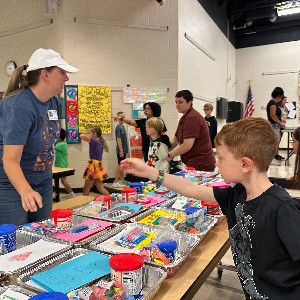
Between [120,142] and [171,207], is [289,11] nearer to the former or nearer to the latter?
[120,142]

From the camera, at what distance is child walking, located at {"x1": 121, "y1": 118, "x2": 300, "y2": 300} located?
3.26 feet

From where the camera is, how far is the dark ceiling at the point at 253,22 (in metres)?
9.25

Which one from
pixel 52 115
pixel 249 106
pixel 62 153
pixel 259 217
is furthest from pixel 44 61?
pixel 249 106

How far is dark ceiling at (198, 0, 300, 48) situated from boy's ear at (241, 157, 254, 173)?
8.23 m

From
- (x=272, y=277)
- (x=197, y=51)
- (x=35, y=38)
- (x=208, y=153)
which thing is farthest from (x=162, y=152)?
(x=197, y=51)

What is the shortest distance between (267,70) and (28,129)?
1112cm

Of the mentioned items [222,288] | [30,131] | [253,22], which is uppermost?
[253,22]

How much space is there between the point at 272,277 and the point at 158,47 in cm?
561

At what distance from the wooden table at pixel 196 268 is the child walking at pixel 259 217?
0.54 feet

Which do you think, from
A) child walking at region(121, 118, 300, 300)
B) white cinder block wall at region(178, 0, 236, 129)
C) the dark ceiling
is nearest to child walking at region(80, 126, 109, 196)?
white cinder block wall at region(178, 0, 236, 129)

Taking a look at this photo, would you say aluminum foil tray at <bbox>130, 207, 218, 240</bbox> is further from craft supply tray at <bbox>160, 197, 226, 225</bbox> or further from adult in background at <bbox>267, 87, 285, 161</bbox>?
adult in background at <bbox>267, 87, 285, 161</bbox>

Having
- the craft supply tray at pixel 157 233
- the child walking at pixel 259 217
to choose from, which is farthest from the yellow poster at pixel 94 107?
the child walking at pixel 259 217

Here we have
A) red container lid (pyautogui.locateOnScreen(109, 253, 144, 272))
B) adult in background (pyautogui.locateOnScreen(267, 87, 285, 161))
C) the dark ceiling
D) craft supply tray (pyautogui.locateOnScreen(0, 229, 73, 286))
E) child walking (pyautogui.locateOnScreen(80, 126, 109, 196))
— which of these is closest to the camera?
red container lid (pyautogui.locateOnScreen(109, 253, 144, 272))

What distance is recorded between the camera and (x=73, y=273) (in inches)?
42.6
